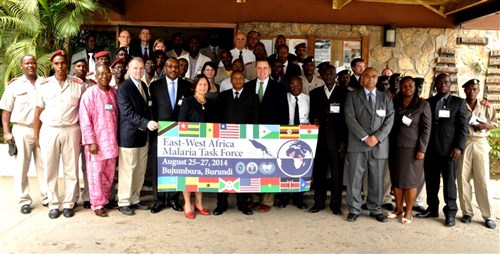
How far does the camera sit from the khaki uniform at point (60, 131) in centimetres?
435

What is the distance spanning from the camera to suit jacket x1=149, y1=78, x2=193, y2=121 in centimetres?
458

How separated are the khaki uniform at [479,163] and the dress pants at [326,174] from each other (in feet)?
4.75

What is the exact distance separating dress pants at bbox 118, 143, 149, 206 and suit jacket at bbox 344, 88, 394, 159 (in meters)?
2.49

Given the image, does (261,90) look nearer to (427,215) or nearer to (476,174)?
(427,215)

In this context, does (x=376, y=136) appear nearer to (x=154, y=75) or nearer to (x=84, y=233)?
(x=154, y=75)

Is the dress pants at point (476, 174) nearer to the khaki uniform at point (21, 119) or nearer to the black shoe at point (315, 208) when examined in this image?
the black shoe at point (315, 208)

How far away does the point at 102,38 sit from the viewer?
7.75 m

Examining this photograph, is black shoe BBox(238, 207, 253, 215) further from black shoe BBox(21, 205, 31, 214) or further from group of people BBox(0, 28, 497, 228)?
black shoe BBox(21, 205, 31, 214)

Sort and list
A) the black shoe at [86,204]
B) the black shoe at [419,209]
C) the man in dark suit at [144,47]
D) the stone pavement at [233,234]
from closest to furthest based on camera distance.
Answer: the stone pavement at [233,234], the black shoe at [86,204], the black shoe at [419,209], the man in dark suit at [144,47]

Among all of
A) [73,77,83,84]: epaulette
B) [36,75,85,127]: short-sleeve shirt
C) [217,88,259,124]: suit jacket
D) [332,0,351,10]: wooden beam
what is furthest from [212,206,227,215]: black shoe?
[332,0,351,10]: wooden beam

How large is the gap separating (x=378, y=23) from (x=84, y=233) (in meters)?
6.23

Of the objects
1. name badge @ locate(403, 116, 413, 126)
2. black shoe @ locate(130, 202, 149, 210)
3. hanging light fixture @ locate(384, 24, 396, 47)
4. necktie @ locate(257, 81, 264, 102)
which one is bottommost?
black shoe @ locate(130, 202, 149, 210)

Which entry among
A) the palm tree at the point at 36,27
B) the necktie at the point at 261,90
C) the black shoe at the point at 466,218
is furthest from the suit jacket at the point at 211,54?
the black shoe at the point at 466,218

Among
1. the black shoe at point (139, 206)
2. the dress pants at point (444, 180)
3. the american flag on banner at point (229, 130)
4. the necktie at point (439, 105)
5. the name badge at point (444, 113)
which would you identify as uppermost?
the necktie at point (439, 105)
